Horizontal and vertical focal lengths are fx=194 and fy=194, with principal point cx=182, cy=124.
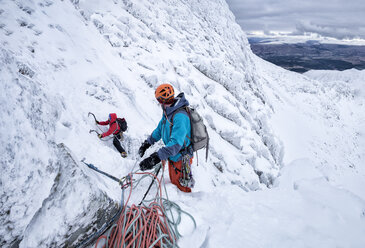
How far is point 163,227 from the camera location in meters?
2.78

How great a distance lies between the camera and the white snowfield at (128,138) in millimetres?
2093

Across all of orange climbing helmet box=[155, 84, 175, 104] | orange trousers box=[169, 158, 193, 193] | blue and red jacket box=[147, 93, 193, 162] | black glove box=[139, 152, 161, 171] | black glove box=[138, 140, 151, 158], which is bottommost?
orange trousers box=[169, 158, 193, 193]

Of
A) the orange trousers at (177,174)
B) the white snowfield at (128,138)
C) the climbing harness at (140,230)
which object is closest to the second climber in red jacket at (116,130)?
the white snowfield at (128,138)

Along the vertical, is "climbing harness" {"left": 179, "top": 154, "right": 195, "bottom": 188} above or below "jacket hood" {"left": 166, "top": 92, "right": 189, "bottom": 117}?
below

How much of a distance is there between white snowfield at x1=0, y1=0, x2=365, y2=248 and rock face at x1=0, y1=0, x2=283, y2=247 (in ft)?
0.06

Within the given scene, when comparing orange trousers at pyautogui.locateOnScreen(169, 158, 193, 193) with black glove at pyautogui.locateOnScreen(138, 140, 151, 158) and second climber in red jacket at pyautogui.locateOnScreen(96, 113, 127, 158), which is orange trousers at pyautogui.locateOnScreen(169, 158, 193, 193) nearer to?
black glove at pyautogui.locateOnScreen(138, 140, 151, 158)

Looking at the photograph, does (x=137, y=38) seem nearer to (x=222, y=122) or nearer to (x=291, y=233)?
(x=222, y=122)

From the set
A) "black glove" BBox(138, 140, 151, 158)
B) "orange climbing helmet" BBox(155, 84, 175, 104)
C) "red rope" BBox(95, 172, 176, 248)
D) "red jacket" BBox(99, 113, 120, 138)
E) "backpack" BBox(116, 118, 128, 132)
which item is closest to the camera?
"red rope" BBox(95, 172, 176, 248)

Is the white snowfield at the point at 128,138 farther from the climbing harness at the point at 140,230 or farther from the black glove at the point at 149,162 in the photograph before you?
the black glove at the point at 149,162

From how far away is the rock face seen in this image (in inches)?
79.6

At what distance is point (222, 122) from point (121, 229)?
1038 cm

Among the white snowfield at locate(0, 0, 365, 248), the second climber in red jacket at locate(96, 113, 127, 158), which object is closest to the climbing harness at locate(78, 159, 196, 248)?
the white snowfield at locate(0, 0, 365, 248)

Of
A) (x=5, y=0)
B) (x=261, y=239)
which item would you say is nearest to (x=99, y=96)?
(x=5, y=0)

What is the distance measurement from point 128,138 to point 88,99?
1.78m
